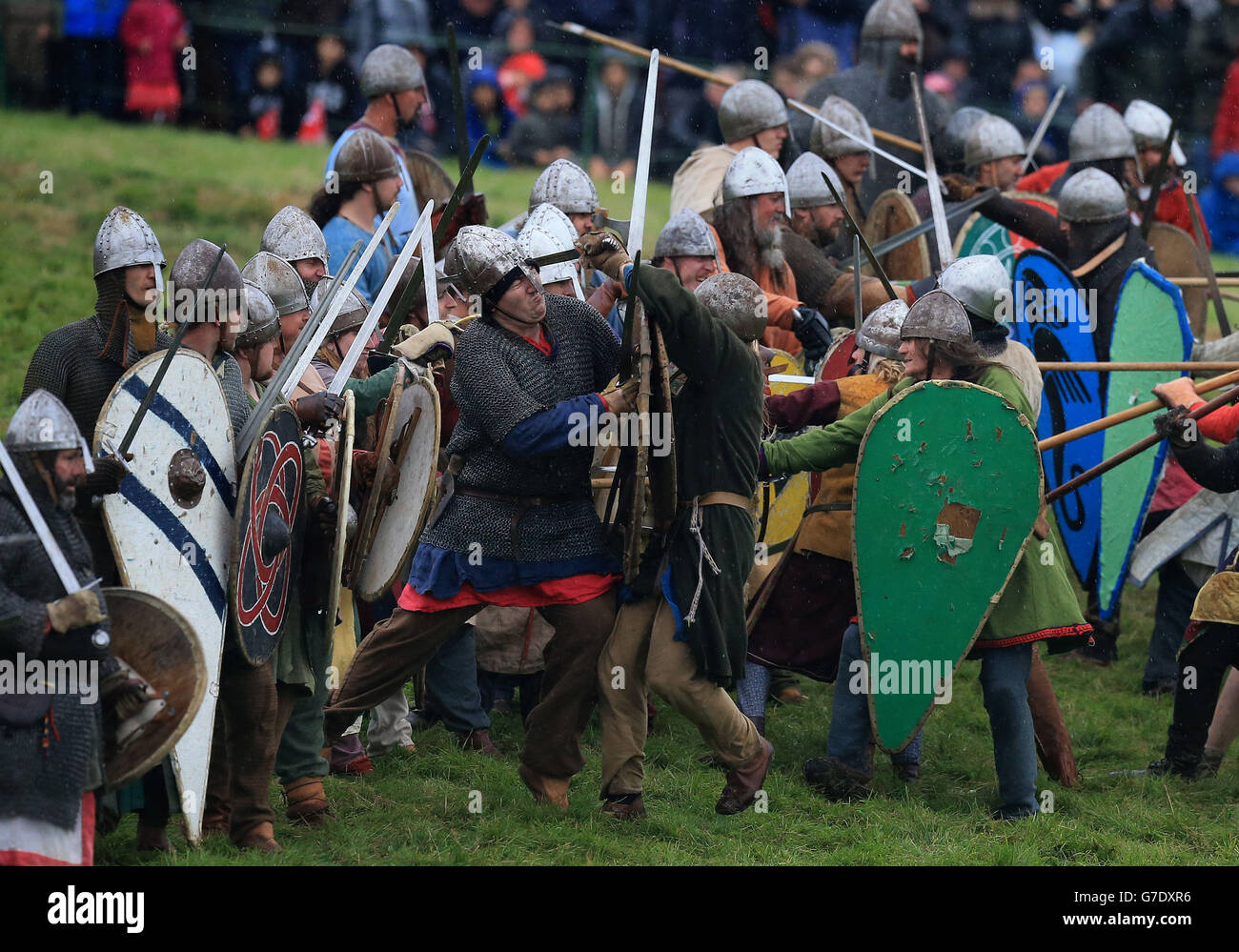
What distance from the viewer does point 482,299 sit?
5121 mm

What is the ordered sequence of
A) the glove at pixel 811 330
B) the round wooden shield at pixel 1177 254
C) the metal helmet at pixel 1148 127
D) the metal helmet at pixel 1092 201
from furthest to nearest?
the metal helmet at pixel 1148 127
the round wooden shield at pixel 1177 254
the metal helmet at pixel 1092 201
the glove at pixel 811 330

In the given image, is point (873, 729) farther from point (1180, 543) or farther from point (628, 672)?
point (1180, 543)

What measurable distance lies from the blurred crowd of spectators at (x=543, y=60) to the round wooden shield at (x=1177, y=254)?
14.8 feet

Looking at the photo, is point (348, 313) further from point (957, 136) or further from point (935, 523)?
point (957, 136)

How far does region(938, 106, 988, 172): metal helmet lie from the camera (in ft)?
29.8

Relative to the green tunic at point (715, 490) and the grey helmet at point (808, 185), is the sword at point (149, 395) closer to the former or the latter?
the green tunic at point (715, 490)

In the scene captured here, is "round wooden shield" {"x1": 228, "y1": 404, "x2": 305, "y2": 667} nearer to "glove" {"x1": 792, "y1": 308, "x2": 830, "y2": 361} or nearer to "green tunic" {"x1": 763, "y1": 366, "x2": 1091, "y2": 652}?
"green tunic" {"x1": 763, "y1": 366, "x2": 1091, "y2": 652}

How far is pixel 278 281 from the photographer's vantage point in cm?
539

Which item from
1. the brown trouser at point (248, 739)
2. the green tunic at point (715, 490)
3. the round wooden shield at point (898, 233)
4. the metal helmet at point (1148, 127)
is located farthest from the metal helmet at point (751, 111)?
the brown trouser at point (248, 739)

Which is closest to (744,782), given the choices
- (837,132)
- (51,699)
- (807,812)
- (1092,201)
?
(807,812)

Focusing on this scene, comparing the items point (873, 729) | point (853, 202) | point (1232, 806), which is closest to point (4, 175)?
point (853, 202)

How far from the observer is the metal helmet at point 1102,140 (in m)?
8.77

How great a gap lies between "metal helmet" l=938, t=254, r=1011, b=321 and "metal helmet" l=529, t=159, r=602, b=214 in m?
1.62
